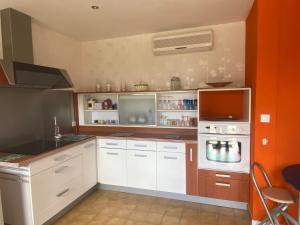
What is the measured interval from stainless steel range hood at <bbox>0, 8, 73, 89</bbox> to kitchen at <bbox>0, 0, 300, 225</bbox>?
0.5 inches

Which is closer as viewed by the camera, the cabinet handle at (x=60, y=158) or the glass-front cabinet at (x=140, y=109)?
the cabinet handle at (x=60, y=158)

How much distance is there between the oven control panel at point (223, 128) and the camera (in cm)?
243

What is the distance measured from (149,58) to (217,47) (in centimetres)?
111

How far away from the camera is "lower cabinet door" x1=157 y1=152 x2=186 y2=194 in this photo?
2752 millimetres

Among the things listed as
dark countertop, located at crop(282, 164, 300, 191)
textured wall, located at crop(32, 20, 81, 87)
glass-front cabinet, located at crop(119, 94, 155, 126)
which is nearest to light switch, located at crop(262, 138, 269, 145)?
dark countertop, located at crop(282, 164, 300, 191)

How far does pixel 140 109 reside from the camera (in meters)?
3.44

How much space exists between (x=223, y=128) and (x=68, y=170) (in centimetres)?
205

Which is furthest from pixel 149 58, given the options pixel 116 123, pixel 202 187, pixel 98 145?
pixel 202 187

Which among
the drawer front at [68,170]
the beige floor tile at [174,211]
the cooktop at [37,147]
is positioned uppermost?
the cooktop at [37,147]

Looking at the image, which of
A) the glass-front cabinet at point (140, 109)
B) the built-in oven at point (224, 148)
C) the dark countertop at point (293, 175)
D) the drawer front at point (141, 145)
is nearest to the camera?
the dark countertop at point (293, 175)

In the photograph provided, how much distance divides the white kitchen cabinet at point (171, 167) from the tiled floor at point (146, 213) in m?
0.21

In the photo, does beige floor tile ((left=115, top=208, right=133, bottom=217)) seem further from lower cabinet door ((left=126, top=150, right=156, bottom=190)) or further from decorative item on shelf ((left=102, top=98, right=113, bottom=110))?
decorative item on shelf ((left=102, top=98, right=113, bottom=110))

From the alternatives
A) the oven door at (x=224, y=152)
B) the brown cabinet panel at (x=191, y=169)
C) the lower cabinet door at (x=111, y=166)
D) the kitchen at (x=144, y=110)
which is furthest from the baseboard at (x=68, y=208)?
the oven door at (x=224, y=152)

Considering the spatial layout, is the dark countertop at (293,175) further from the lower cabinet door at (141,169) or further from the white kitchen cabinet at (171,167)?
the lower cabinet door at (141,169)
